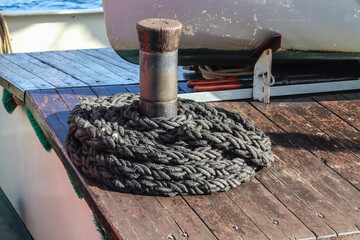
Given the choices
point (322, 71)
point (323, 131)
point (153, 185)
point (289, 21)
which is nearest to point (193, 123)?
point (153, 185)

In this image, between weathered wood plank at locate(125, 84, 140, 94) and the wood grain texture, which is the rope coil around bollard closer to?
the wood grain texture

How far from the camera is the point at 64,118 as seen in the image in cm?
299

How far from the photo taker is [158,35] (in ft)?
7.32

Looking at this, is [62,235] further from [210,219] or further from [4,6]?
[4,6]

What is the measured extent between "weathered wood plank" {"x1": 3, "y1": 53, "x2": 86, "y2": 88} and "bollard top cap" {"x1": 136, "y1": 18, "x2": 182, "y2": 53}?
141cm

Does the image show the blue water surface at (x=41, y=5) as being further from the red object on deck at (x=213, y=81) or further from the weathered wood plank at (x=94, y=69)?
the red object on deck at (x=213, y=81)

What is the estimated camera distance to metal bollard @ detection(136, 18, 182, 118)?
2.25m

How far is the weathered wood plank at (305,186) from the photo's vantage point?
2053mm

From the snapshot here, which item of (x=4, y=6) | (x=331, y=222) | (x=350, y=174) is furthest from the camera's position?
(x=4, y=6)

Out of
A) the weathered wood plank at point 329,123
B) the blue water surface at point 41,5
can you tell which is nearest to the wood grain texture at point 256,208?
the weathered wood plank at point 329,123

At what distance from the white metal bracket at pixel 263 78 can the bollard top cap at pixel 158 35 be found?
1.01 meters

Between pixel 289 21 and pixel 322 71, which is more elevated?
pixel 289 21

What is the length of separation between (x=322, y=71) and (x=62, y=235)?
197cm

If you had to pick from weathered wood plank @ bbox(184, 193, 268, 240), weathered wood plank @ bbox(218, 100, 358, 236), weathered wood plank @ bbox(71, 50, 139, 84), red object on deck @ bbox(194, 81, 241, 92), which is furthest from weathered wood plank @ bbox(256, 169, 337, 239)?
weathered wood plank @ bbox(71, 50, 139, 84)
